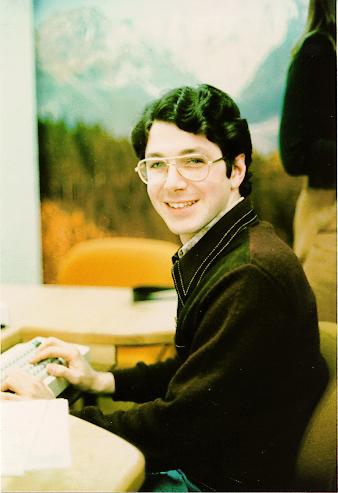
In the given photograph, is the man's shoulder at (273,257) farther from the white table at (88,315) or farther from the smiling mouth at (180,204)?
the white table at (88,315)

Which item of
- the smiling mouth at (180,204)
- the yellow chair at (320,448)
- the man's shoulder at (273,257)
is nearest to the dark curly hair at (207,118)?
the smiling mouth at (180,204)

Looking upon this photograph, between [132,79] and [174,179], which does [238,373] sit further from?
[132,79]

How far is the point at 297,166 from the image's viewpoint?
133 cm

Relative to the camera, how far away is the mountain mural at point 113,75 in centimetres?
120

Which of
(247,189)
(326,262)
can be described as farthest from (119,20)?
(326,262)

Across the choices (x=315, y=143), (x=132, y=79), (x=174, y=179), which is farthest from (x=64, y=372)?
(x=315, y=143)

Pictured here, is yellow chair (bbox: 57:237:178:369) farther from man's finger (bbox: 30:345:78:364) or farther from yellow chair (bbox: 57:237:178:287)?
man's finger (bbox: 30:345:78:364)

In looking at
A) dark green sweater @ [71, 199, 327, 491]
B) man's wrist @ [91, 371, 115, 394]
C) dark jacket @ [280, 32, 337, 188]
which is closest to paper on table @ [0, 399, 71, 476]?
dark green sweater @ [71, 199, 327, 491]

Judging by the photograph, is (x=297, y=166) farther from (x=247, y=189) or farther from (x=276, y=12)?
(x=276, y=12)

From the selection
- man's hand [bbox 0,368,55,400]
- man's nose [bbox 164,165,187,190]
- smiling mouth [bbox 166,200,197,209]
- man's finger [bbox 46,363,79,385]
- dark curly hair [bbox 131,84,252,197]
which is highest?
dark curly hair [bbox 131,84,252,197]

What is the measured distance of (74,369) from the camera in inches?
45.9

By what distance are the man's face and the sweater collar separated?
5 cm

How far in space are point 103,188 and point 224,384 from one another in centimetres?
69

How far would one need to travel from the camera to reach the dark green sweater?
34.0 inches
